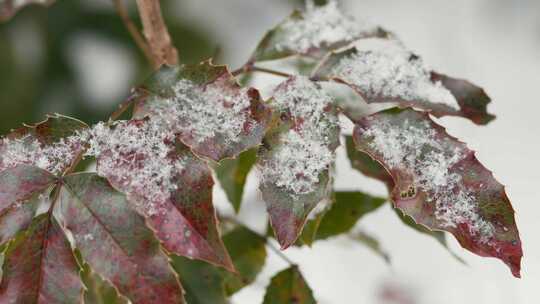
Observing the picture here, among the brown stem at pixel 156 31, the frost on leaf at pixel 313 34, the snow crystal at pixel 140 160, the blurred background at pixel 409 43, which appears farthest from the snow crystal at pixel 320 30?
the blurred background at pixel 409 43

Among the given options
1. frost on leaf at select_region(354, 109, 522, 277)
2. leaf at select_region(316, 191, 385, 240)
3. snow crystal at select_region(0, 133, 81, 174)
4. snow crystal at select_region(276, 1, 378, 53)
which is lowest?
leaf at select_region(316, 191, 385, 240)

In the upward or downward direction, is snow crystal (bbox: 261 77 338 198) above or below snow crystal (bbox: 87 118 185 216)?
below

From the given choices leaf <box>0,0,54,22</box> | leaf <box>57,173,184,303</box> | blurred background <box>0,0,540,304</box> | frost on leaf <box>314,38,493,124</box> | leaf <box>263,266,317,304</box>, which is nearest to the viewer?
leaf <box>57,173,184,303</box>

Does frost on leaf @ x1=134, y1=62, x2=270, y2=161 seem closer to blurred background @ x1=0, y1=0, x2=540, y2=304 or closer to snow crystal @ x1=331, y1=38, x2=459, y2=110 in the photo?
snow crystal @ x1=331, y1=38, x2=459, y2=110

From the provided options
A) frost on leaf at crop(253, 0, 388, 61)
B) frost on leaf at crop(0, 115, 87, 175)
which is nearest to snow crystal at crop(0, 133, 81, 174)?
frost on leaf at crop(0, 115, 87, 175)

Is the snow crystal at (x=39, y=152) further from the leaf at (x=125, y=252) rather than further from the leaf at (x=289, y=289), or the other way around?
the leaf at (x=289, y=289)

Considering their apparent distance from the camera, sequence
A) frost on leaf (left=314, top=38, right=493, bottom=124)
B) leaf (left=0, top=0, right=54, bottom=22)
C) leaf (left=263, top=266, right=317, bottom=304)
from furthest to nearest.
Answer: leaf (left=0, top=0, right=54, bottom=22), leaf (left=263, top=266, right=317, bottom=304), frost on leaf (left=314, top=38, right=493, bottom=124)

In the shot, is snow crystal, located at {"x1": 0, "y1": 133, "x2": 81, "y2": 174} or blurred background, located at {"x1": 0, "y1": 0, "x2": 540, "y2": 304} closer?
snow crystal, located at {"x1": 0, "y1": 133, "x2": 81, "y2": 174}
